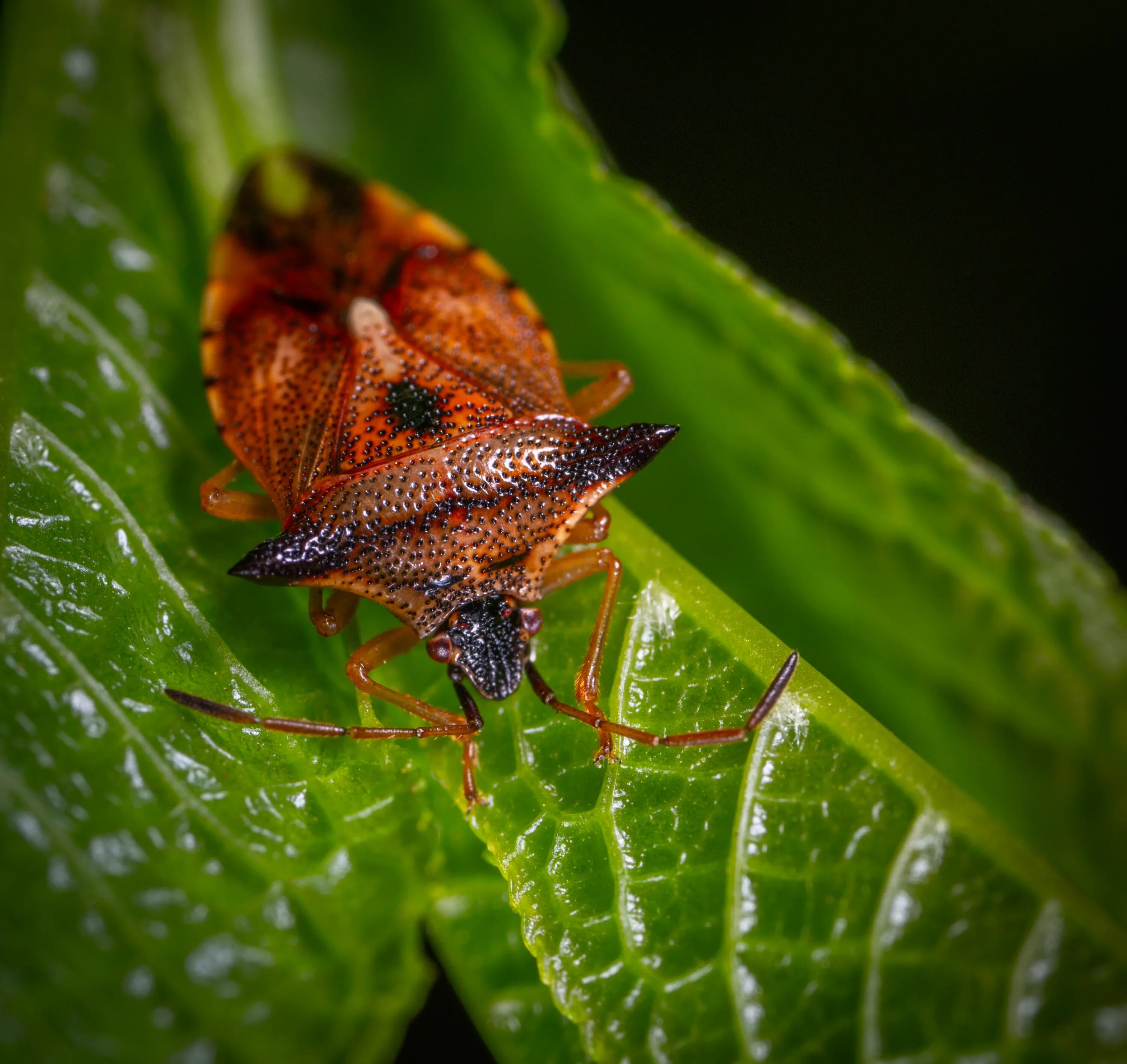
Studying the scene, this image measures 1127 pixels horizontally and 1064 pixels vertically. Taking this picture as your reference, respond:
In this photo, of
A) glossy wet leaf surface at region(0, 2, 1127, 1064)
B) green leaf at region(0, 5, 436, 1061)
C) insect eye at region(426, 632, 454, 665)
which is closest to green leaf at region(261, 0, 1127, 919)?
glossy wet leaf surface at region(0, 2, 1127, 1064)

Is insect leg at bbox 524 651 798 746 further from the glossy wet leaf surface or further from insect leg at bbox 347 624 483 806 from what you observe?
insect leg at bbox 347 624 483 806

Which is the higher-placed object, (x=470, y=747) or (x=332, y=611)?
(x=332, y=611)

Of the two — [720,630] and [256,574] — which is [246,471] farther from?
[720,630]

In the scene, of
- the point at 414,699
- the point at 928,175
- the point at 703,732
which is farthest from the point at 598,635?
the point at 928,175

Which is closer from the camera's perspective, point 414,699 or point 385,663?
point 414,699

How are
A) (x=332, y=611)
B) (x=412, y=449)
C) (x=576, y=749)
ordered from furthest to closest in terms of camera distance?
(x=412, y=449), (x=332, y=611), (x=576, y=749)

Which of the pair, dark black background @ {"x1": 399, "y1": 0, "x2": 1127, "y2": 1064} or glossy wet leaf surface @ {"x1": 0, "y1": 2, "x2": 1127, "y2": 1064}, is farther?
dark black background @ {"x1": 399, "y1": 0, "x2": 1127, "y2": 1064}

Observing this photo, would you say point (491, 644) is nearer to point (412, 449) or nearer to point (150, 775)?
point (412, 449)

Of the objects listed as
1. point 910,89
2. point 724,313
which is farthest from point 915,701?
point 910,89
